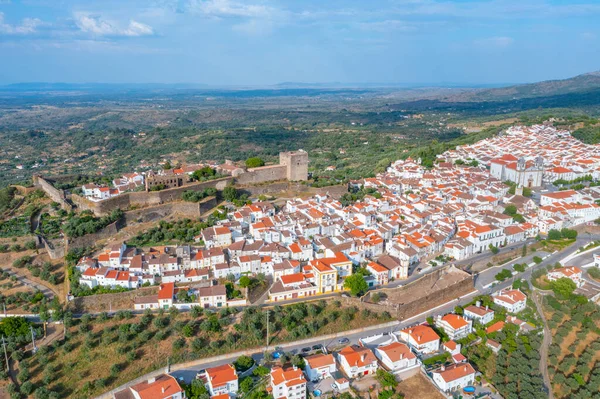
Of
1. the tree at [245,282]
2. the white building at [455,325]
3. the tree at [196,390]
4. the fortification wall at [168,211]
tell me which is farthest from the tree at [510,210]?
the tree at [196,390]

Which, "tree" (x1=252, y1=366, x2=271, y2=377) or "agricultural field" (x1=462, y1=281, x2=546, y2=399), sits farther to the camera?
"tree" (x1=252, y1=366, x2=271, y2=377)

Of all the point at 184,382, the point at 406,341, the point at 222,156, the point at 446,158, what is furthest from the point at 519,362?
the point at 222,156

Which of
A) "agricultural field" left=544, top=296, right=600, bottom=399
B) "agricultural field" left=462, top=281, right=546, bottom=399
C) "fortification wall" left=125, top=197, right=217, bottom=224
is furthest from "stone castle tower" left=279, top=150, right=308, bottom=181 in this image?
"agricultural field" left=544, top=296, right=600, bottom=399

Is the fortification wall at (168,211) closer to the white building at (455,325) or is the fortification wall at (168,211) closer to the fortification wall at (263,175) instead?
the fortification wall at (263,175)

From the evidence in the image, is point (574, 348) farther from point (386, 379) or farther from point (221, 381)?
point (221, 381)

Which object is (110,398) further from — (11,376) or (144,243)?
(144,243)

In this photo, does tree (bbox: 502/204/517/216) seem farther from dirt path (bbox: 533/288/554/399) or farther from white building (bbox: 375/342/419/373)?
white building (bbox: 375/342/419/373)

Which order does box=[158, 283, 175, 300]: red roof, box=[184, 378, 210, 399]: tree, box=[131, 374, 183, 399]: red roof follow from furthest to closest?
1. box=[158, 283, 175, 300]: red roof
2. box=[184, 378, 210, 399]: tree
3. box=[131, 374, 183, 399]: red roof
